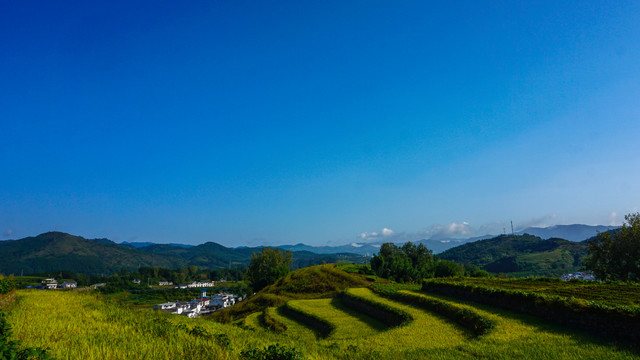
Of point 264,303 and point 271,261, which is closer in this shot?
point 264,303

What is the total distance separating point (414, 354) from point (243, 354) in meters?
6.05

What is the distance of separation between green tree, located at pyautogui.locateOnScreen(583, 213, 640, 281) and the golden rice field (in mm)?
23058

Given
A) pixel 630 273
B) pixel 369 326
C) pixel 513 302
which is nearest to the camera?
pixel 513 302

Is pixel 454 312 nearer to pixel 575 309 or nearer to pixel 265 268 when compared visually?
pixel 575 309

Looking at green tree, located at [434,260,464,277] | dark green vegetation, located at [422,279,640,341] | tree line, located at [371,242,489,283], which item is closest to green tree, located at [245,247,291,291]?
tree line, located at [371,242,489,283]

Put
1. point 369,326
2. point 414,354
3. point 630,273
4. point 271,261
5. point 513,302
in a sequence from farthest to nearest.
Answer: point 271,261 < point 630,273 < point 369,326 < point 513,302 < point 414,354

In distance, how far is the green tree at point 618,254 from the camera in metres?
30.3

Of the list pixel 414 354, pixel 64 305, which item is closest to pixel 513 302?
pixel 414 354

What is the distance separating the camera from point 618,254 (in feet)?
103

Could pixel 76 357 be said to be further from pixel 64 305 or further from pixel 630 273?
pixel 630 273

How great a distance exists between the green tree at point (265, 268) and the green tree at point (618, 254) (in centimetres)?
4662

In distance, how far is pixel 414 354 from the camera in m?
10.2

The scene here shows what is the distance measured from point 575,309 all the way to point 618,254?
26011mm

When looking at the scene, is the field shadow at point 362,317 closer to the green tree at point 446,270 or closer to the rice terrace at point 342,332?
the rice terrace at point 342,332
